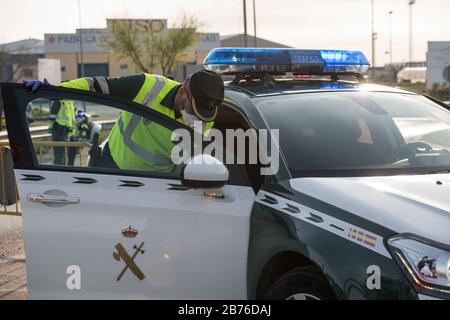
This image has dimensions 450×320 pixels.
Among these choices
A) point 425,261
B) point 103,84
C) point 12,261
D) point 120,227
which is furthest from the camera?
point 12,261

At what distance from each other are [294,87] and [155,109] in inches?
35.1

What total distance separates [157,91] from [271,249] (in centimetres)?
135

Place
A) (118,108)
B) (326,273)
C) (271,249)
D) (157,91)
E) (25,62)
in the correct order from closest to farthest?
(326,273) < (271,249) < (118,108) < (157,91) < (25,62)

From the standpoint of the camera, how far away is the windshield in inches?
118

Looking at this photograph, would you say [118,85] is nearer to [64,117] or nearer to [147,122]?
[147,122]

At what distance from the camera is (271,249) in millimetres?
2680

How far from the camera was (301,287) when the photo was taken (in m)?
2.54

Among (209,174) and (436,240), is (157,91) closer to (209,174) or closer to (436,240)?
(209,174)

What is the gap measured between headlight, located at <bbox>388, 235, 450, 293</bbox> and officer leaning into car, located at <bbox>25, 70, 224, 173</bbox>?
4.27 feet

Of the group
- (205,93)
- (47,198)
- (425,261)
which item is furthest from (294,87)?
(425,261)

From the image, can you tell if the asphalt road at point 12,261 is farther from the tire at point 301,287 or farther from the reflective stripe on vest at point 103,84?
the tire at point 301,287

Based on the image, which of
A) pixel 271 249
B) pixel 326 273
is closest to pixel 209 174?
pixel 271 249

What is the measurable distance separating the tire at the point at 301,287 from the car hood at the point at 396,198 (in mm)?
316
